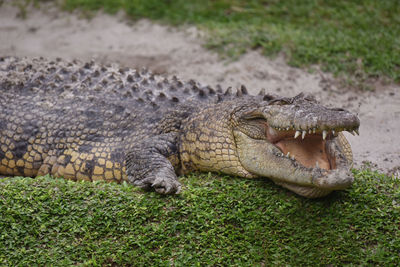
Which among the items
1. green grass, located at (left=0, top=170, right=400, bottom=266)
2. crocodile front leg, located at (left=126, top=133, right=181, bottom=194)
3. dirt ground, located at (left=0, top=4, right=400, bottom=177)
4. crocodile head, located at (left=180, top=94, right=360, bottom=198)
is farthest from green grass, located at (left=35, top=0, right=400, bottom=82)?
green grass, located at (left=0, top=170, right=400, bottom=266)

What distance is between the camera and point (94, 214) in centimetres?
418

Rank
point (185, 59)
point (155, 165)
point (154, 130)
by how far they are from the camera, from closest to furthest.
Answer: point (155, 165), point (154, 130), point (185, 59)

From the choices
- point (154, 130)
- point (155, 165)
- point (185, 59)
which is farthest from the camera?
point (185, 59)

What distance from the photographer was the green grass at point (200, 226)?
392 cm

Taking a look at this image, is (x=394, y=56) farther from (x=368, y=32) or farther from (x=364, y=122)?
(x=364, y=122)

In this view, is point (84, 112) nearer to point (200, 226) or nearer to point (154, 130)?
point (154, 130)

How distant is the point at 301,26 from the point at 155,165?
518 cm

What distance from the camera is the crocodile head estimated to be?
390 centimetres

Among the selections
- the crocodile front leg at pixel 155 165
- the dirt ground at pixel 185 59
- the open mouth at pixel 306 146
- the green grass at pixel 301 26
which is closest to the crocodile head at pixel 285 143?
the open mouth at pixel 306 146

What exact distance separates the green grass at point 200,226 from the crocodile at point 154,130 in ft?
0.74

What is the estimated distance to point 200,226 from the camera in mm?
4121

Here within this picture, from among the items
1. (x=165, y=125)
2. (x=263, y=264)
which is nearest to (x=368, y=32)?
(x=165, y=125)

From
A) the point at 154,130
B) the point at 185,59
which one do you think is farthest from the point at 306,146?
the point at 185,59

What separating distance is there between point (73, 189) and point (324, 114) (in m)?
2.30
